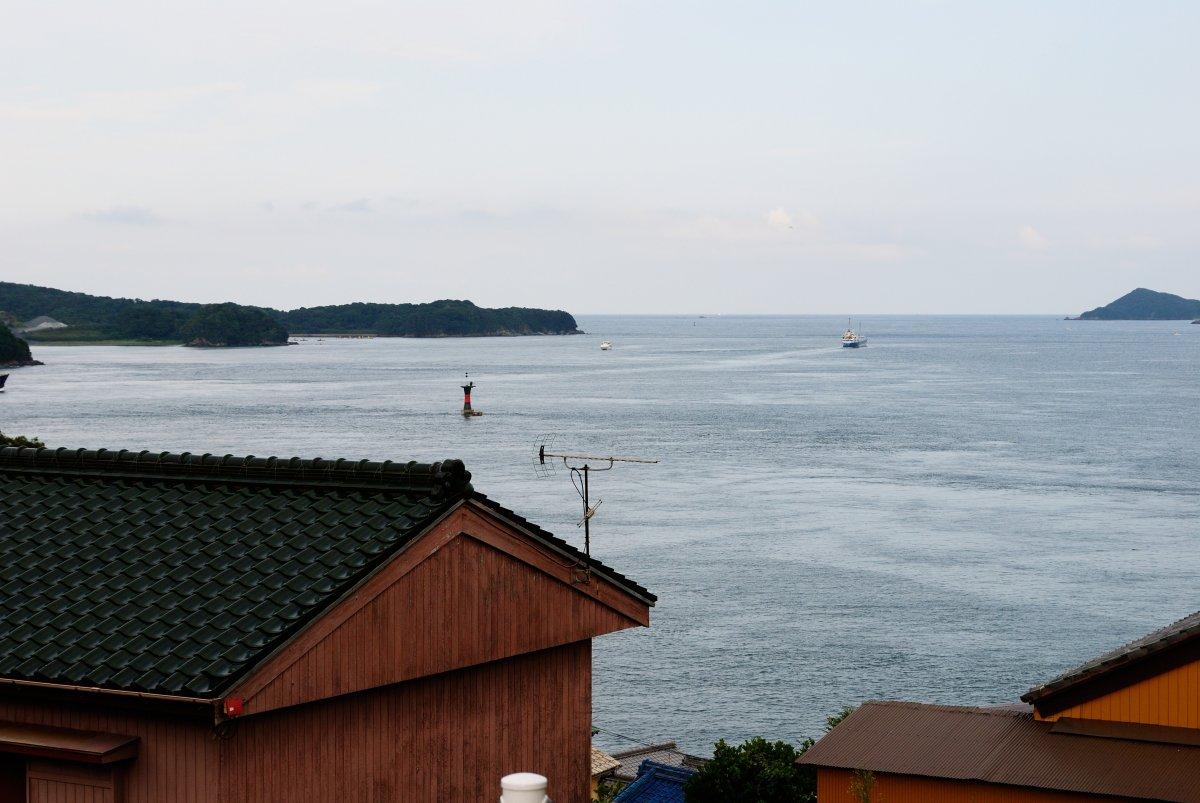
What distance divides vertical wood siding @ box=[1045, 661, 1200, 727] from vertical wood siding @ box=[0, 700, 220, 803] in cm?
946

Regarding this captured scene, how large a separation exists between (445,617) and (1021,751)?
24.8 ft

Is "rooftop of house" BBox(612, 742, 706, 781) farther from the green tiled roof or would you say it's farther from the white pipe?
the white pipe

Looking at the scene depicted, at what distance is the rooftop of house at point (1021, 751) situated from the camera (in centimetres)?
1270

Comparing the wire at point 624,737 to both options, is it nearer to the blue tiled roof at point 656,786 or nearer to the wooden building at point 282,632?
the blue tiled roof at point 656,786

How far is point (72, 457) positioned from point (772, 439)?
9322 cm

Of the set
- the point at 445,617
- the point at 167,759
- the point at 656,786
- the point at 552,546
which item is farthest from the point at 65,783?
the point at 656,786

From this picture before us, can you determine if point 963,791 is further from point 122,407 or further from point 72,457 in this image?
point 122,407

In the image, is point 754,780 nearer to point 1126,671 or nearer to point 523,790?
point 1126,671

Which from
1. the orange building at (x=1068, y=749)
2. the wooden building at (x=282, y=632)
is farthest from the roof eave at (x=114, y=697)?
the orange building at (x=1068, y=749)

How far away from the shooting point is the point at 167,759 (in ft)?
23.6

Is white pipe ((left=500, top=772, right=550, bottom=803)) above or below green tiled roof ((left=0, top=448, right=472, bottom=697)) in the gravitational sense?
below

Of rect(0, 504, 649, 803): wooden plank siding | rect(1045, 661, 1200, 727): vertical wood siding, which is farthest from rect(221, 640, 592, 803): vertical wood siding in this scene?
rect(1045, 661, 1200, 727): vertical wood siding

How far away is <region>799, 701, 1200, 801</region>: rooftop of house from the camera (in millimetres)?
12695

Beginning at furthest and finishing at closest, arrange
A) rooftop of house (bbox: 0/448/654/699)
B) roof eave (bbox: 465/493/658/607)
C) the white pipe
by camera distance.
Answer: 1. roof eave (bbox: 465/493/658/607)
2. rooftop of house (bbox: 0/448/654/699)
3. the white pipe
